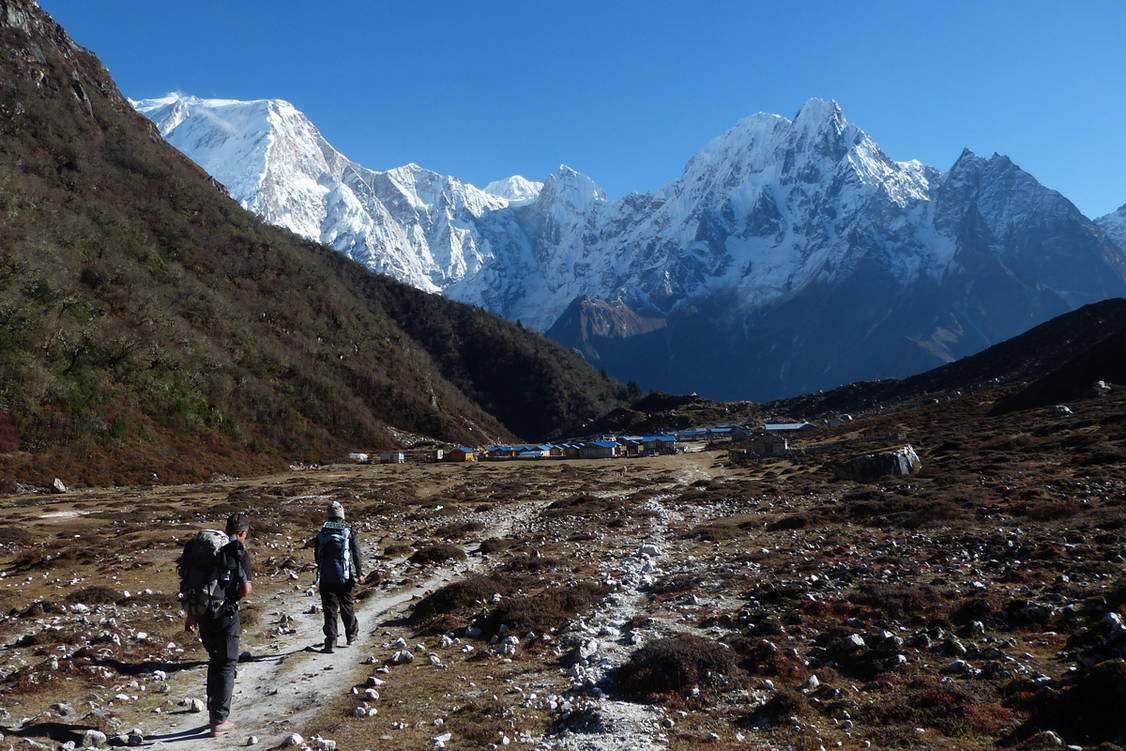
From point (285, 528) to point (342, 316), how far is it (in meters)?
137

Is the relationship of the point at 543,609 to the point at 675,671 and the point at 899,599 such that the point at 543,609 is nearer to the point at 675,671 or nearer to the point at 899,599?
the point at 675,671

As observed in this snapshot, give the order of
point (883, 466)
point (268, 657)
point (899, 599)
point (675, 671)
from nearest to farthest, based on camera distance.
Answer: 1. point (675, 671)
2. point (268, 657)
3. point (899, 599)
4. point (883, 466)

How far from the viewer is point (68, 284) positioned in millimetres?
79625

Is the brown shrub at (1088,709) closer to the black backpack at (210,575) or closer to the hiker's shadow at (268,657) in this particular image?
the black backpack at (210,575)

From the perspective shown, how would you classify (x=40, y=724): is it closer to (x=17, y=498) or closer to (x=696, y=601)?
(x=696, y=601)

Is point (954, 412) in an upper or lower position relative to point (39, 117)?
lower

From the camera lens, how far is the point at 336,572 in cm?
1431

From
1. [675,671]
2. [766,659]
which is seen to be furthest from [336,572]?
[766,659]

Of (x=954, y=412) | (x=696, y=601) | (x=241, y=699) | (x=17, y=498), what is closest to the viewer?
(x=241, y=699)

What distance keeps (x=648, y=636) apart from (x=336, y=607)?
659 cm

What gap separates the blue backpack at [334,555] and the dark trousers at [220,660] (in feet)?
11.8

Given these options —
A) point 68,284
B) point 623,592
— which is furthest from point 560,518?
point 68,284

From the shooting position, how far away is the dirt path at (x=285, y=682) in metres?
9.74

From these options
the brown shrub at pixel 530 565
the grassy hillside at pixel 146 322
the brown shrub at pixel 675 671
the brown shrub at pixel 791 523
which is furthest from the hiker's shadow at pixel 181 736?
the grassy hillside at pixel 146 322
